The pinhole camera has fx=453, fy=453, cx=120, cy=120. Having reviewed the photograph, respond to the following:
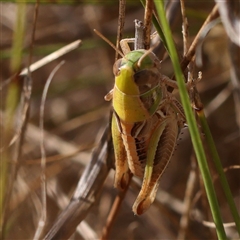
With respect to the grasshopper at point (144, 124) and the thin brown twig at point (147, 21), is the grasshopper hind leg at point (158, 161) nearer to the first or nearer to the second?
the grasshopper at point (144, 124)

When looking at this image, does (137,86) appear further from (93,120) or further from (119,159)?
(93,120)

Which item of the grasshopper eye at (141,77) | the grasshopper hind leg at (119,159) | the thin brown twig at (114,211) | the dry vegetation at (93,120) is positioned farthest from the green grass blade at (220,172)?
the dry vegetation at (93,120)

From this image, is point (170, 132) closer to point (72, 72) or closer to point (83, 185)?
point (83, 185)

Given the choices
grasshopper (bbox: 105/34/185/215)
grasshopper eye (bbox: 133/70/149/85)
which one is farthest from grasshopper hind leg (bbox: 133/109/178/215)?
grasshopper eye (bbox: 133/70/149/85)

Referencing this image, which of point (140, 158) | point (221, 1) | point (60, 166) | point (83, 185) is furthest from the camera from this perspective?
point (60, 166)

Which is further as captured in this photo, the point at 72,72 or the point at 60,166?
the point at 72,72

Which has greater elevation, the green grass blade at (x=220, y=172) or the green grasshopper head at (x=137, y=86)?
the green grasshopper head at (x=137, y=86)

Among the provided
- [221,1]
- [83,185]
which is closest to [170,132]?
[83,185]

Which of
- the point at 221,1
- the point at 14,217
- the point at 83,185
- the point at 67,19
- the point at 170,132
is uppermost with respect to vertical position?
the point at 67,19
